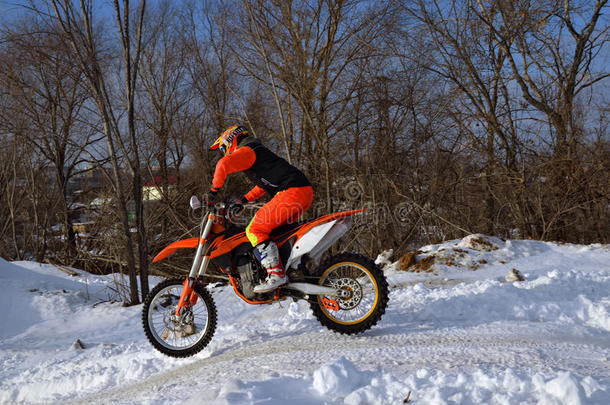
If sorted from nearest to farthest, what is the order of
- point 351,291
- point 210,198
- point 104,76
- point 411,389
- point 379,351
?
point 411,389, point 379,351, point 210,198, point 351,291, point 104,76

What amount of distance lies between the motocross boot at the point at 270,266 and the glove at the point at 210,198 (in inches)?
22.5

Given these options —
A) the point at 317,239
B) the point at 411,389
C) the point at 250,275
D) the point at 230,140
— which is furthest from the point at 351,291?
the point at 230,140

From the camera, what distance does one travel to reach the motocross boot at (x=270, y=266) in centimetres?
376

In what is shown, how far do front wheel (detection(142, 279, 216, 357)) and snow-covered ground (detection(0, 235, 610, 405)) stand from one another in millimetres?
163

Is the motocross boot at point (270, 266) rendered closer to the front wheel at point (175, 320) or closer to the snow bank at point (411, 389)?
the front wheel at point (175, 320)

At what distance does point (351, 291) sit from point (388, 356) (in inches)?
28.9

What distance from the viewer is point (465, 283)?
5.54 metres

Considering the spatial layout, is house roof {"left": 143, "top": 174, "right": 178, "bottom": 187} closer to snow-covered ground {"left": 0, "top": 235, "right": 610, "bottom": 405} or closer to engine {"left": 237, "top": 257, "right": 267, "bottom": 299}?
snow-covered ground {"left": 0, "top": 235, "right": 610, "bottom": 405}

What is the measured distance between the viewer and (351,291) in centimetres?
383

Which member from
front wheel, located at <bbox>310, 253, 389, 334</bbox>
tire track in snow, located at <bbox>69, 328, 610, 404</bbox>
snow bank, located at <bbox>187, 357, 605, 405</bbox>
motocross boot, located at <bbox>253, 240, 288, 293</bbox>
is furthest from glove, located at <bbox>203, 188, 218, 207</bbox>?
snow bank, located at <bbox>187, 357, 605, 405</bbox>

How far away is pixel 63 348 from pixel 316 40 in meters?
8.10

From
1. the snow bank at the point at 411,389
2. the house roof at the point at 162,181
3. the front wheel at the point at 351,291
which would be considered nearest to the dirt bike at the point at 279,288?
the front wheel at the point at 351,291

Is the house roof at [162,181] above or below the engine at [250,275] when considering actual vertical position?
above

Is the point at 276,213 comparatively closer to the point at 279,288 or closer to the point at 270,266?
the point at 270,266
